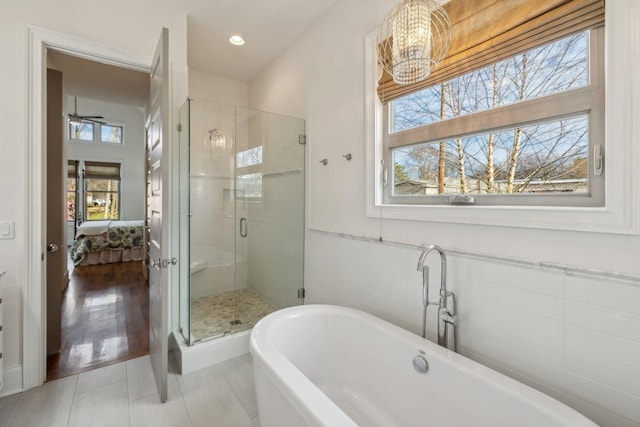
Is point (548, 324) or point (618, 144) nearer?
point (618, 144)

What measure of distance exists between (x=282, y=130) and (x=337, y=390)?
7.35 ft

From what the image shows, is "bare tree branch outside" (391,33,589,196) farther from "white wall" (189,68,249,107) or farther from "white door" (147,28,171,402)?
"white wall" (189,68,249,107)

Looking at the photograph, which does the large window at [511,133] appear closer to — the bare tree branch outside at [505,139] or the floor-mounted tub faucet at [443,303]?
the bare tree branch outside at [505,139]

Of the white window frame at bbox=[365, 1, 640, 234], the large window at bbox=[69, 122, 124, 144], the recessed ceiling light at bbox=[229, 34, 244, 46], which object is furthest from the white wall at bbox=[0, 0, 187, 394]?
the large window at bbox=[69, 122, 124, 144]

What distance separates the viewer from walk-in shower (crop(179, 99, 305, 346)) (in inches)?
106

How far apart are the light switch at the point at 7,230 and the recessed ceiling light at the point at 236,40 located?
89.6 inches

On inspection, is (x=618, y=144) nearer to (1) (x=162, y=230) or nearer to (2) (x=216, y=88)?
(1) (x=162, y=230)

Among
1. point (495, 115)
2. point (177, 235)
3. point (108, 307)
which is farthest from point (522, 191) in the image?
point (108, 307)

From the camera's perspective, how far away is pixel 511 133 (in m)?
1.44

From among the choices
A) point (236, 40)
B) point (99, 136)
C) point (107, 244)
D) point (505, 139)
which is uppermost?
point (99, 136)

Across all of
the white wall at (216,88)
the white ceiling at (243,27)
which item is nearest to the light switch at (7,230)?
the white ceiling at (243,27)

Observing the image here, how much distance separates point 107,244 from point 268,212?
4.39 metres

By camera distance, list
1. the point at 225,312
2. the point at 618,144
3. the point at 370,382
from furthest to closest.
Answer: the point at 225,312 → the point at 370,382 → the point at 618,144

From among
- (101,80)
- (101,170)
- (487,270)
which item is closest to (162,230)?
(487,270)
